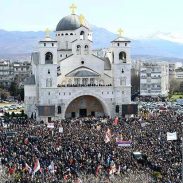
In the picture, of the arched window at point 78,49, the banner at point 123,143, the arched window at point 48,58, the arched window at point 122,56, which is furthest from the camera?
the arched window at point 78,49

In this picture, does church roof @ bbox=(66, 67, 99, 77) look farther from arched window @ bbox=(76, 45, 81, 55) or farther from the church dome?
the church dome

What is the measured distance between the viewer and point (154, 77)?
108438 mm

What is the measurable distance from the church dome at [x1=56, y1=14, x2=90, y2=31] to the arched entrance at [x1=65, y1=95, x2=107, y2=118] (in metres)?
8.53

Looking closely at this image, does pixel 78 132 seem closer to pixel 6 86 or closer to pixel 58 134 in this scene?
pixel 58 134

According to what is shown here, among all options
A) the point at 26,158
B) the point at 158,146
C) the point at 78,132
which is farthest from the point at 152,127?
the point at 26,158

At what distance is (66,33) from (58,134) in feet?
85.1

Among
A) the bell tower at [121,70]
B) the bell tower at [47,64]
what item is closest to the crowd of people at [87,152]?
the bell tower at [47,64]

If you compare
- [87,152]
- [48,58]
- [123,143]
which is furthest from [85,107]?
[87,152]

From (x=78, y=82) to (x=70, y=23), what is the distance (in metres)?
8.80

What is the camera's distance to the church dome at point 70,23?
227 feet

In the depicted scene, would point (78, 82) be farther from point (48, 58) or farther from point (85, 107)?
point (48, 58)

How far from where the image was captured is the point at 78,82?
6322 cm

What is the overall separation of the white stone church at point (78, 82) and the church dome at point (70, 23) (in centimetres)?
309

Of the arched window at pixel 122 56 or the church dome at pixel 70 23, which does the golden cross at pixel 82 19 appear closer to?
the church dome at pixel 70 23
